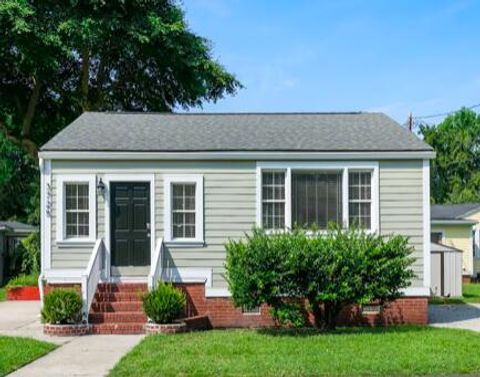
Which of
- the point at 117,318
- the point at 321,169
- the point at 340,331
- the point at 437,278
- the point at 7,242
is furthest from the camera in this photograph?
the point at 7,242

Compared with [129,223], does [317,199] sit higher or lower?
higher

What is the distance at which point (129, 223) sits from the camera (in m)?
15.1

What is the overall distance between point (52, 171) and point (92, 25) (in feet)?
42.9

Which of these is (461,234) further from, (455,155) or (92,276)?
(455,155)

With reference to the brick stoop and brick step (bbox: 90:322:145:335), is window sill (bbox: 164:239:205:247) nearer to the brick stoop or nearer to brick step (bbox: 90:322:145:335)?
the brick stoop

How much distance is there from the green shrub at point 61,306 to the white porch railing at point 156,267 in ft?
4.63

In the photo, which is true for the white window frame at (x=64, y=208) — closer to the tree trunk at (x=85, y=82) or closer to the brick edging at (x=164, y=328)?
the brick edging at (x=164, y=328)

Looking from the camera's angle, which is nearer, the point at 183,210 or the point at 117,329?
the point at 117,329

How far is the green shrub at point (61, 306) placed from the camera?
513 inches

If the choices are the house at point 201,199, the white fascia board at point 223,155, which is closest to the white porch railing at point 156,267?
the house at point 201,199

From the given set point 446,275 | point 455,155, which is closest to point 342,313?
point 446,275

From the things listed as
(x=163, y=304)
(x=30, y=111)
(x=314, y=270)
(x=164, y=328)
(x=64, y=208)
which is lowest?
(x=164, y=328)

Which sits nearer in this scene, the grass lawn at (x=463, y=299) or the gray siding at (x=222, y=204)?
the gray siding at (x=222, y=204)

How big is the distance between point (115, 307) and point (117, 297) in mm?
403
